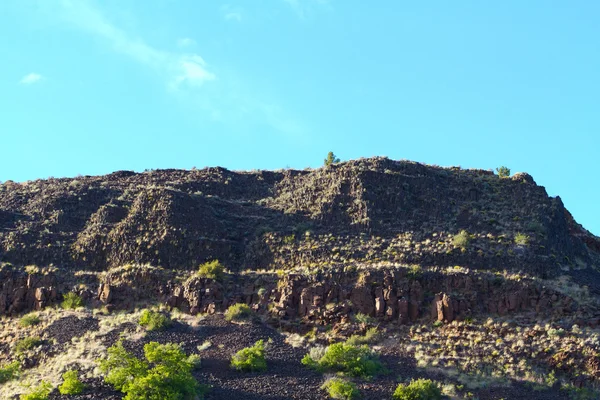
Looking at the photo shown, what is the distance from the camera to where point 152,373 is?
1671 inches

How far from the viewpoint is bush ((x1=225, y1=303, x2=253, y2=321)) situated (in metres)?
51.2

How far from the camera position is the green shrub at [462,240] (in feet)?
184

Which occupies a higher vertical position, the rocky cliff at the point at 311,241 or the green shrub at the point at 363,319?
the rocky cliff at the point at 311,241

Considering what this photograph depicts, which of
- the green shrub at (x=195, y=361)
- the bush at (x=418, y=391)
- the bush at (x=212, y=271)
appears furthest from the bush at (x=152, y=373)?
the bush at (x=212, y=271)

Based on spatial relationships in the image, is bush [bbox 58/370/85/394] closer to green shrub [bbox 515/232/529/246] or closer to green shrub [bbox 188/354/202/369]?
green shrub [bbox 188/354/202/369]

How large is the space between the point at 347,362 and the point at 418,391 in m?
4.09

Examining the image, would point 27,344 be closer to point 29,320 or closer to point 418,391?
point 29,320

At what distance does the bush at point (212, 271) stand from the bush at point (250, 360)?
889cm

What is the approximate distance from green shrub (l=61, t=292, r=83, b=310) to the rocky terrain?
41cm

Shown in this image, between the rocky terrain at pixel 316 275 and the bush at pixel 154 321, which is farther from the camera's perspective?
the bush at pixel 154 321

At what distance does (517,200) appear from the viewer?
62562 millimetres

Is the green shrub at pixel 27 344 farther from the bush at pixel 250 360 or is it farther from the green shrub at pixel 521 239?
the green shrub at pixel 521 239

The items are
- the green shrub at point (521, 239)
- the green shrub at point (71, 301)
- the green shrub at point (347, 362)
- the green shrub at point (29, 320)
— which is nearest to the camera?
the green shrub at point (347, 362)

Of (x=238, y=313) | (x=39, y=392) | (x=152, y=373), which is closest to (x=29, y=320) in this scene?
(x=39, y=392)
